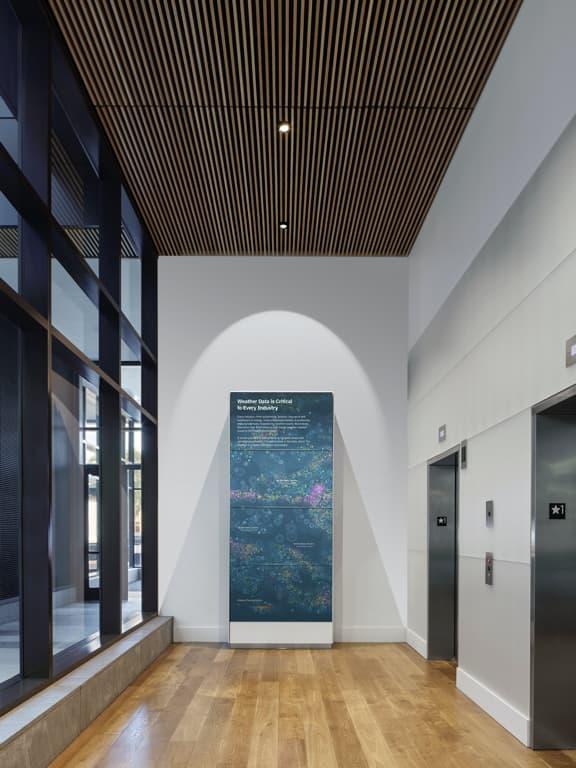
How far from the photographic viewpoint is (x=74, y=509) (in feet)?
20.0

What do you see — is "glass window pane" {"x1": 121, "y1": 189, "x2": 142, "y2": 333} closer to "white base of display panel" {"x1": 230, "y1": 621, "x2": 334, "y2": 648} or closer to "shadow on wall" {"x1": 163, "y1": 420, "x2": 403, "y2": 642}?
"shadow on wall" {"x1": 163, "y1": 420, "x2": 403, "y2": 642}

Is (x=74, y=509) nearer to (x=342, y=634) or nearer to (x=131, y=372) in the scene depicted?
(x=131, y=372)

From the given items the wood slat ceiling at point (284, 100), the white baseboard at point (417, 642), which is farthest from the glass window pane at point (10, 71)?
the white baseboard at point (417, 642)

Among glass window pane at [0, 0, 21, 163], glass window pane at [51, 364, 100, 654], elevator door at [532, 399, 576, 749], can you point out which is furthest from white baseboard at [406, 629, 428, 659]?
glass window pane at [0, 0, 21, 163]

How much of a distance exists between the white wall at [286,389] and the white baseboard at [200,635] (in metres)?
0.01

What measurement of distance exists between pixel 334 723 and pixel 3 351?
3067 mm

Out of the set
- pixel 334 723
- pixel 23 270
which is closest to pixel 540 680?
pixel 334 723

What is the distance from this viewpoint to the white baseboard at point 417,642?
8.11 metres

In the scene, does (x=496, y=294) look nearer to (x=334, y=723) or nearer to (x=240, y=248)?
(x=334, y=723)

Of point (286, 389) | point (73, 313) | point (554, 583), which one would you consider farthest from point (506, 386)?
point (286, 389)

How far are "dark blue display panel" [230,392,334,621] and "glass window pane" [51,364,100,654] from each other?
2385 mm

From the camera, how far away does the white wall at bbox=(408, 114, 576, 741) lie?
4379mm

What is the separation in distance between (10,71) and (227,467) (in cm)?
533

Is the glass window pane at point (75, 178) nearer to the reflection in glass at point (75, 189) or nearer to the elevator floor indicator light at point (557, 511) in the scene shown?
the reflection in glass at point (75, 189)
